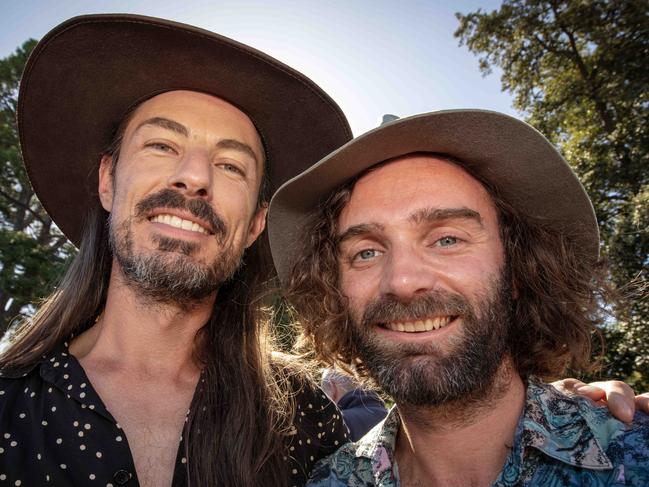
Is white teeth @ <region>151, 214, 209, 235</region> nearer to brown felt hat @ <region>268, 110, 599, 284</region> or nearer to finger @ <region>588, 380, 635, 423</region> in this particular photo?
brown felt hat @ <region>268, 110, 599, 284</region>

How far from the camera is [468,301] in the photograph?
1922 mm

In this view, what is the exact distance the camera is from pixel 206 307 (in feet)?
8.36

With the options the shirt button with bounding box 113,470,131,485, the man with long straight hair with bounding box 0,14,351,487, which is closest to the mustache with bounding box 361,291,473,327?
the man with long straight hair with bounding box 0,14,351,487

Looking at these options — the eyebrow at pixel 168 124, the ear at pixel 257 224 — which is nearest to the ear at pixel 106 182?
the eyebrow at pixel 168 124

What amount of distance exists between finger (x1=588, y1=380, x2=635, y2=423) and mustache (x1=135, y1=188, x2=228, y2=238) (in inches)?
76.4

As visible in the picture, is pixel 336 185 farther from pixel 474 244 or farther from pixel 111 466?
pixel 111 466

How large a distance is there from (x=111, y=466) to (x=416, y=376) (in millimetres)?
1244

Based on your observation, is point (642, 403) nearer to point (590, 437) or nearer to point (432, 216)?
point (590, 437)

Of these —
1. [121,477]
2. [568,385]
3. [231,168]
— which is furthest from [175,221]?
[568,385]

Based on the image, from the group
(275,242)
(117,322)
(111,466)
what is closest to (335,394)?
(275,242)

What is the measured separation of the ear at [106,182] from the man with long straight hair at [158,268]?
0.02 m

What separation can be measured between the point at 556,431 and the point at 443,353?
19.5 inches

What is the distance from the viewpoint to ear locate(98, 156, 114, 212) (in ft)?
8.72

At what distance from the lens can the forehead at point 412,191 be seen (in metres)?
2.10
